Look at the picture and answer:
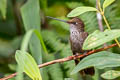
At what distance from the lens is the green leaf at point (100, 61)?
137cm

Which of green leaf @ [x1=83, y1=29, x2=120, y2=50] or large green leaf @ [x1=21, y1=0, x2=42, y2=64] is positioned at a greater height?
large green leaf @ [x1=21, y1=0, x2=42, y2=64]

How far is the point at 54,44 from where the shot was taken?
274cm

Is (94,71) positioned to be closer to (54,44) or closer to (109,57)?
(54,44)

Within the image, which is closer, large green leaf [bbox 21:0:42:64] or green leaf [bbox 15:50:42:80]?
green leaf [bbox 15:50:42:80]

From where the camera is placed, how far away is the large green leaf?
209cm

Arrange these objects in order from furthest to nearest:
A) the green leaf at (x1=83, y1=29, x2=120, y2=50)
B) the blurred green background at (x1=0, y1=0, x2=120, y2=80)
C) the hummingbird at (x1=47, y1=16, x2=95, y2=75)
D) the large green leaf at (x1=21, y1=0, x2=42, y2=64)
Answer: the hummingbird at (x1=47, y1=16, x2=95, y2=75) → the blurred green background at (x1=0, y1=0, x2=120, y2=80) → the large green leaf at (x1=21, y1=0, x2=42, y2=64) → the green leaf at (x1=83, y1=29, x2=120, y2=50)

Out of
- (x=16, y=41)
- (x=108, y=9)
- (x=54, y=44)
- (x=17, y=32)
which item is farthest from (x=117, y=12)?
(x=17, y=32)

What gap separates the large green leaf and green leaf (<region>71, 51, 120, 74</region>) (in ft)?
2.12

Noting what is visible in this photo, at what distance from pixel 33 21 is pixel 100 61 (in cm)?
103

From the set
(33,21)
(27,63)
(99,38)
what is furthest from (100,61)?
(33,21)

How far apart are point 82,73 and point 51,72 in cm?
24

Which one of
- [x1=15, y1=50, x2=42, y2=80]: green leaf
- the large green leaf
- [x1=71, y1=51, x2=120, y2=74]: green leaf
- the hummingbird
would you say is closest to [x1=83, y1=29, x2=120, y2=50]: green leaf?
[x1=71, y1=51, x2=120, y2=74]: green leaf

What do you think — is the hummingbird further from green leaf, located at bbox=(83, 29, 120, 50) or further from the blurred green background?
green leaf, located at bbox=(83, 29, 120, 50)

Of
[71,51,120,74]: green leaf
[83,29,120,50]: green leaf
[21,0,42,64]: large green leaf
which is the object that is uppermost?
[21,0,42,64]: large green leaf
